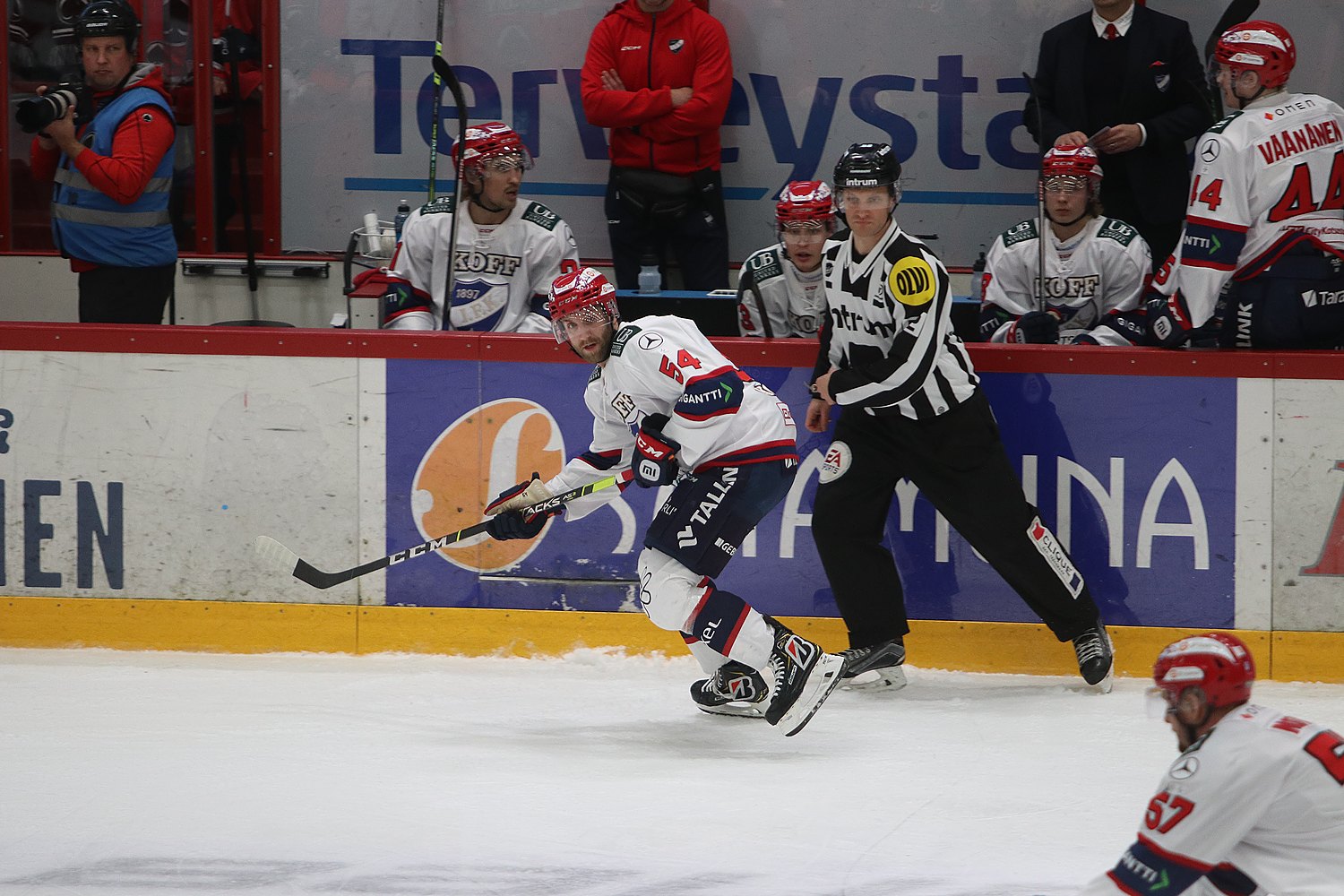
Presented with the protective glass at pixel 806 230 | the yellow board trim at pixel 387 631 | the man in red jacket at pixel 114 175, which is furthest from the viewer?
the protective glass at pixel 806 230

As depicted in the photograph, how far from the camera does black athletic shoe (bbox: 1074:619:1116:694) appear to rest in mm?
4176

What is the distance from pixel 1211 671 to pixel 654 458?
1.79 m

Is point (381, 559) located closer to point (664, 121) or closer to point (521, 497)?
point (521, 497)

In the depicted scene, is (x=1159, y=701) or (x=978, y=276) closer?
(x=1159, y=701)

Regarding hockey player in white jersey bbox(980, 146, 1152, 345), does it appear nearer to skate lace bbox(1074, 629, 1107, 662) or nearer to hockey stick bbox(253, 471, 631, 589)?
A: skate lace bbox(1074, 629, 1107, 662)

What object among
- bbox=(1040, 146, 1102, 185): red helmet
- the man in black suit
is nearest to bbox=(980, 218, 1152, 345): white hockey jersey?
bbox=(1040, 146, 1102, 185): red helmet

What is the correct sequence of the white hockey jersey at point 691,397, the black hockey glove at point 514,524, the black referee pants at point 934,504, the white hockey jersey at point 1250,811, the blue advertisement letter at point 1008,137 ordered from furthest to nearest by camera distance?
1. the blue advertisement letter at point 1008,137
2. the black referee pants at point 934,504
3. the black hockey glove at point 514,524
4. the white hockey jersey at point 691,397
5. the white hockey jersey at point 1250,811

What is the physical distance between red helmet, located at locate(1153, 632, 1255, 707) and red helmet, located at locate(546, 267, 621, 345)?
1894 mm

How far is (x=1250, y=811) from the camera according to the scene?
2.17 m

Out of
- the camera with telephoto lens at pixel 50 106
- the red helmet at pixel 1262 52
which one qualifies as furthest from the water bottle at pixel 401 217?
the red helmet at pixel 1262 52

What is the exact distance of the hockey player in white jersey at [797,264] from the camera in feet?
16.3

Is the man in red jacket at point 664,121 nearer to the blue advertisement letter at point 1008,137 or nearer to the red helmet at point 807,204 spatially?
the red helmet at point 807,204

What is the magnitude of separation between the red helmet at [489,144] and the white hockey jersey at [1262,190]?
2133mm

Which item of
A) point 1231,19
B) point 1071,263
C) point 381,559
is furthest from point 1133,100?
point 381,559
